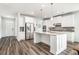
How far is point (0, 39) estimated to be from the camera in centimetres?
215

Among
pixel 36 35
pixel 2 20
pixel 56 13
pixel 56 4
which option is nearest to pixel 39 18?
pixel 56 13

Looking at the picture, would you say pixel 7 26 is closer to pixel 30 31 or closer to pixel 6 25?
pixel 6 25

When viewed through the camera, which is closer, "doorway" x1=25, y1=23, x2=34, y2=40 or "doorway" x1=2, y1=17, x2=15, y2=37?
"doorway" x1=2, y1=17, x2=15, y2=37

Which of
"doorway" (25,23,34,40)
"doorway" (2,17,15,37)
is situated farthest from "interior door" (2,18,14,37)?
"doorway" (25,23,34,40)

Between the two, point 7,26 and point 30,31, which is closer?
point 7,26

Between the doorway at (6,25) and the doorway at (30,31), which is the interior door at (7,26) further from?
the doorway at (30,31)

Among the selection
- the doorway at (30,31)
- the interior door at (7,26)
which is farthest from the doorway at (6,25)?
the doorway at (30,31)

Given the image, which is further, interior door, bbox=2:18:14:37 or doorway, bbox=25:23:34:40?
doorway, bbox=25:23:34:40

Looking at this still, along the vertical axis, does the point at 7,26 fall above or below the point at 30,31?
above

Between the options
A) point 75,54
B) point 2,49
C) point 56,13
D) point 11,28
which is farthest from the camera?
point 11,28

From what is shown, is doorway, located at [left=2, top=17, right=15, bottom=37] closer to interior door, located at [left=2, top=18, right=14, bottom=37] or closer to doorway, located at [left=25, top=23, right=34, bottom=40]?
interior door, located at [left=2, top=18, right=14, bottom=37]

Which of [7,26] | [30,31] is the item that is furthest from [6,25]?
[30,31]

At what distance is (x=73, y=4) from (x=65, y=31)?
1213 mm
